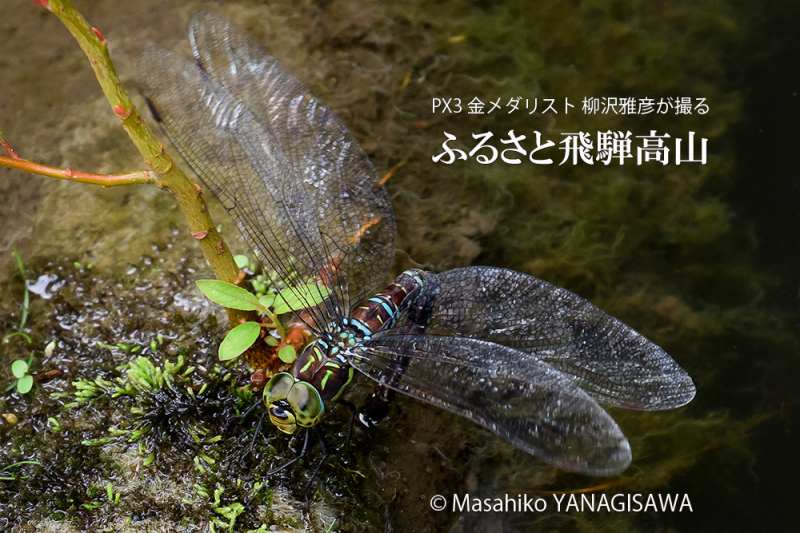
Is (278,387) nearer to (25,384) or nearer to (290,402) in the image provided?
(290,402)

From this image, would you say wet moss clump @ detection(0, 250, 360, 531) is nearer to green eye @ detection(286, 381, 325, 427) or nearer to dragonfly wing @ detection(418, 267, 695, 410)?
green eye @ detection(286, 381, 325, 427)

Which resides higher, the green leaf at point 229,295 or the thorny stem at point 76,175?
the thorny stem at point 76,175

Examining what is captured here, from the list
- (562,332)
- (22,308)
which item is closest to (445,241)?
(562,332)

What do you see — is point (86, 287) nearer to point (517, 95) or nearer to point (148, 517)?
point (148, 517)

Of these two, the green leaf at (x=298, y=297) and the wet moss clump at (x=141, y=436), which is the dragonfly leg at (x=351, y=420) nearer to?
the wet moss clump at (x=141, y=436)

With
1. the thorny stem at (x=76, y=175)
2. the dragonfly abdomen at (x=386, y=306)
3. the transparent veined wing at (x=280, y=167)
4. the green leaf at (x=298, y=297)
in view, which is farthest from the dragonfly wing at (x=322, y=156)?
the thorny stem at (x=76, y=175)

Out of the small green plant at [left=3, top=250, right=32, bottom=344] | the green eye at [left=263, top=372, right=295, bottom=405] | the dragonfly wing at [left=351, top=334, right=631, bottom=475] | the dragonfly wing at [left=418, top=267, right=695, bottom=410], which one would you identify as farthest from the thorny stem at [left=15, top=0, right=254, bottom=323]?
the small green plant at [left=3, top=250, right=32, bottom=344]

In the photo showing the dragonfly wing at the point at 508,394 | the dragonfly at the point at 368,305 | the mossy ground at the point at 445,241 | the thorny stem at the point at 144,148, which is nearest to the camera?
the thorny stem at the point at 144,148
